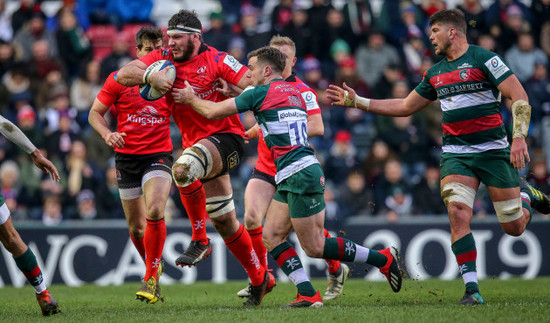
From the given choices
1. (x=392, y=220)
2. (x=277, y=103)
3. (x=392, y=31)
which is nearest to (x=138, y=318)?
(x=277, y=103)

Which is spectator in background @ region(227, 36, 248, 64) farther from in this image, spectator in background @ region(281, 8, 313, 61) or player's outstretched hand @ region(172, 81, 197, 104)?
player's outstretched hand @ region(172, 81, 197, 104)

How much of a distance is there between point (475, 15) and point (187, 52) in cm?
952

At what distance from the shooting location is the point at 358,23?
55.9ft

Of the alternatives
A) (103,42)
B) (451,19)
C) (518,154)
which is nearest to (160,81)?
(451,19)

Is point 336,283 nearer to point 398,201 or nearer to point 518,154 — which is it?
point 518,154

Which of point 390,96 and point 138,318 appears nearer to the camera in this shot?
point 138,318

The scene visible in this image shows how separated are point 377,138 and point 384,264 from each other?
7035mm

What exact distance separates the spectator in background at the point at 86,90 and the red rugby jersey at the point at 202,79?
7.85 m

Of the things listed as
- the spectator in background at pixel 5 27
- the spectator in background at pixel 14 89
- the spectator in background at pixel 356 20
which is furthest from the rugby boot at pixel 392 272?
the spectator in background at pixel 5 27

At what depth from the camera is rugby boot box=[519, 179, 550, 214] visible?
8984 millimetres

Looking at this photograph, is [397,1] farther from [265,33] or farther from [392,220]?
[392,220]

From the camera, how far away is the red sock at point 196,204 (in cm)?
904

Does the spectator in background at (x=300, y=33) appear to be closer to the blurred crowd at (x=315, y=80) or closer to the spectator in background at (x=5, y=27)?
the blurred crowd at (x=315, y=80)

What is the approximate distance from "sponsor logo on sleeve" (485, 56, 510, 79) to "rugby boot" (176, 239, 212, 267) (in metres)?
3.56
